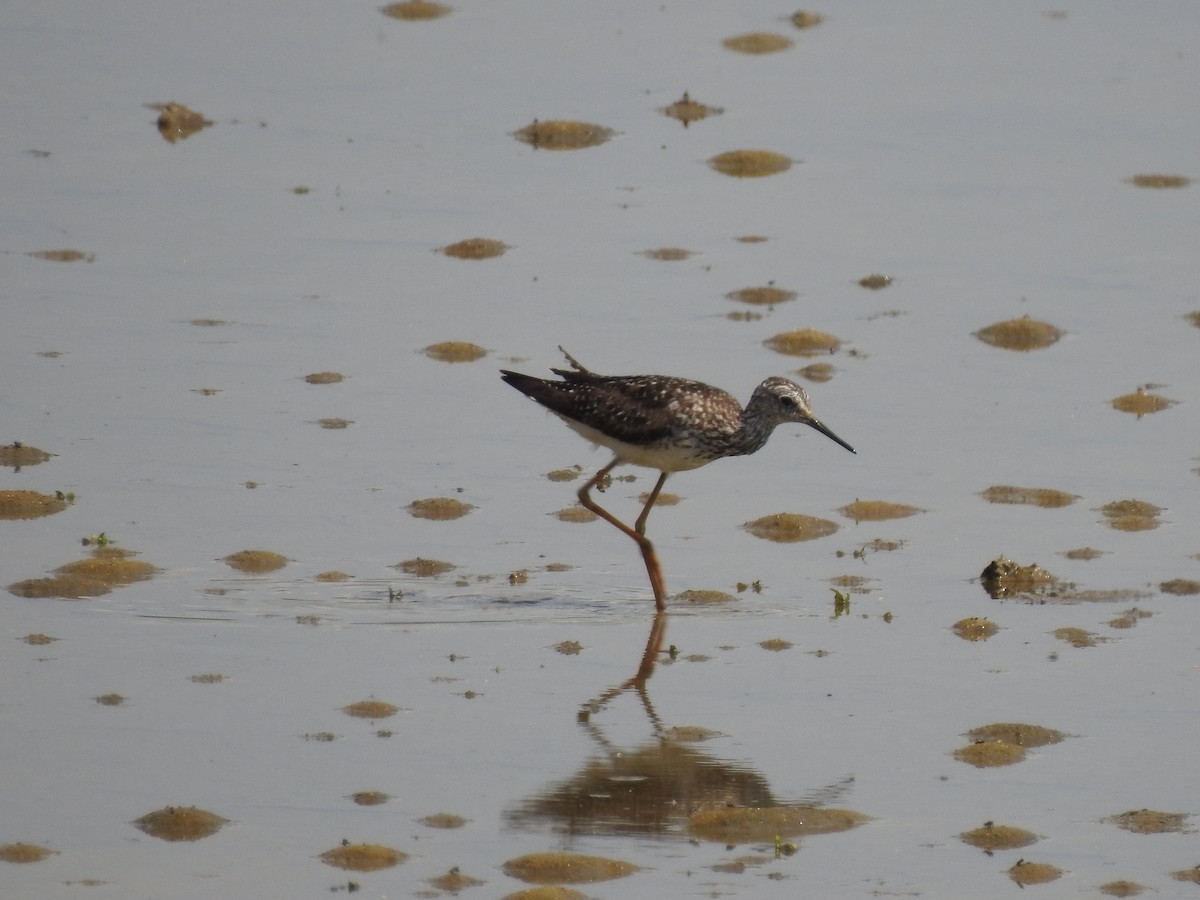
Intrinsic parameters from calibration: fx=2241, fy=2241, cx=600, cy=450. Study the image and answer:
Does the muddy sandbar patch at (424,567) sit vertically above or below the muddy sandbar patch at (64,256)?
below

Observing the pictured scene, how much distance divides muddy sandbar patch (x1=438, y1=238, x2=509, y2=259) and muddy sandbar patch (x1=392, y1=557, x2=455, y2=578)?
845 centimetres

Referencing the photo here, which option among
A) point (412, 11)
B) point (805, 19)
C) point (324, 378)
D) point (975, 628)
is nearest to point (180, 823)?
point (975, 628)

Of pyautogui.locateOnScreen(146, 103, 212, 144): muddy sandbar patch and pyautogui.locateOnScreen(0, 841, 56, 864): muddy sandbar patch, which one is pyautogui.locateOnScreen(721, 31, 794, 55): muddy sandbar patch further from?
pyautogui.locateOnScreen(0, 841, 56, 864): muddy sandbar patch

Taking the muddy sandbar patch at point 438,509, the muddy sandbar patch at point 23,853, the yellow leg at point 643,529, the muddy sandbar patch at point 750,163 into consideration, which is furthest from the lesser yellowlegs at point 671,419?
the muddy sandbar patch at point 750,163

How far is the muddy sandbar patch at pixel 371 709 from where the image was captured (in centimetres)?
1348

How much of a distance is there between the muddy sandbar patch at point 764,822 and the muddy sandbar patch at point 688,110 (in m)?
19.2

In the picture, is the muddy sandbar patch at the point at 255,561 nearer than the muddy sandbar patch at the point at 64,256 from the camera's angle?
Yes

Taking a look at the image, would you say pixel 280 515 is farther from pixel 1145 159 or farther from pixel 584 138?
pixel 1145 159

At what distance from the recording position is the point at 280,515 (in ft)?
56.0

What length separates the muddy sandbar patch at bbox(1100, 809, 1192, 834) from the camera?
40.3ft

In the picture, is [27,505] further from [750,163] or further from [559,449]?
[750,163]

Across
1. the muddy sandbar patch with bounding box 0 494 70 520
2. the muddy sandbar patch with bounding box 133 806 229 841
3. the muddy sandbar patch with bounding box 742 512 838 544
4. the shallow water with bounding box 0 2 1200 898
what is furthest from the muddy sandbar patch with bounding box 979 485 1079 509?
the muddy sandbar patch with bounding box 133 806 229 841

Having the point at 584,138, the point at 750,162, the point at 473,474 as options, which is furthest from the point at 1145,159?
the point at 473,474

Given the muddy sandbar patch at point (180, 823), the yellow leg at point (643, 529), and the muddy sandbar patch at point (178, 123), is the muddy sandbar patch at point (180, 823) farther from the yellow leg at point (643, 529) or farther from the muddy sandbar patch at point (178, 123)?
the muddy sandbar patch at point (178, 123)
